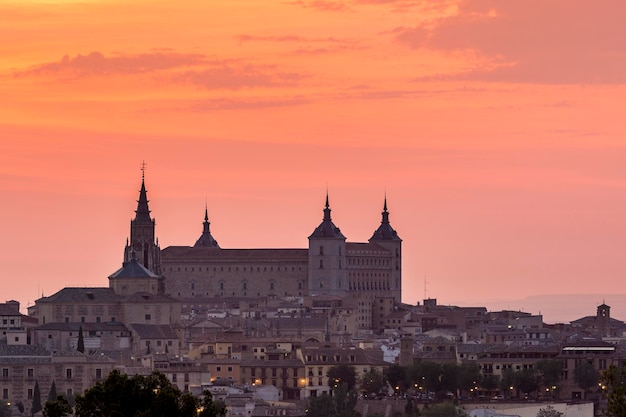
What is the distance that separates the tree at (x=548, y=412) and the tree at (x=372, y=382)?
591 inches

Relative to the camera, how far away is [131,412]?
69.7 m

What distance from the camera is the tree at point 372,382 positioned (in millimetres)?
150750

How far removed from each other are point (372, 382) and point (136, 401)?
82.0 metres

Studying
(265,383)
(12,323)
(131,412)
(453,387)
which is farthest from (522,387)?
(131,412)

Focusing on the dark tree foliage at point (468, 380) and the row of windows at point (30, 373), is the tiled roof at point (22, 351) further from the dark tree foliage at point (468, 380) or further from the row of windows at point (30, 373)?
the dark tree foliage at point (468, 380)

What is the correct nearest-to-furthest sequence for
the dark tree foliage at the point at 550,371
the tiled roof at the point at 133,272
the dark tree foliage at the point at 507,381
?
the dark tree foliage at the point at 507,381 → the dark tree foliage at the point at 550,371 → the tiled roof at the point at 133,272

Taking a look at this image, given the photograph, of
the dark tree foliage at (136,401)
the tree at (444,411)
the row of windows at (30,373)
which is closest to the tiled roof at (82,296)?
the row of windows at (30,373)

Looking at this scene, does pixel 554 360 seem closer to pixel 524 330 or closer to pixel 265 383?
pixel 265 383

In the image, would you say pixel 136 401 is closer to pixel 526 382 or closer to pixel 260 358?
pixel 526 382

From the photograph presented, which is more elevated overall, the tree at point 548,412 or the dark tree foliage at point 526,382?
the dark tree foliage at point 526,382

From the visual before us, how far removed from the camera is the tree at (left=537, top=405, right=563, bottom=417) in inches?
5295

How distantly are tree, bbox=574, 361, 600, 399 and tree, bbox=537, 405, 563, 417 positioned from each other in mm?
12867

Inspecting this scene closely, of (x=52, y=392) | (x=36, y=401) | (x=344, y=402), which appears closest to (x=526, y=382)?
(x=344, y=402)

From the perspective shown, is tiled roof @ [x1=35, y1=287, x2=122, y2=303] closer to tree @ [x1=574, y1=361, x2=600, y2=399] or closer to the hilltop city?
the hilltop city
